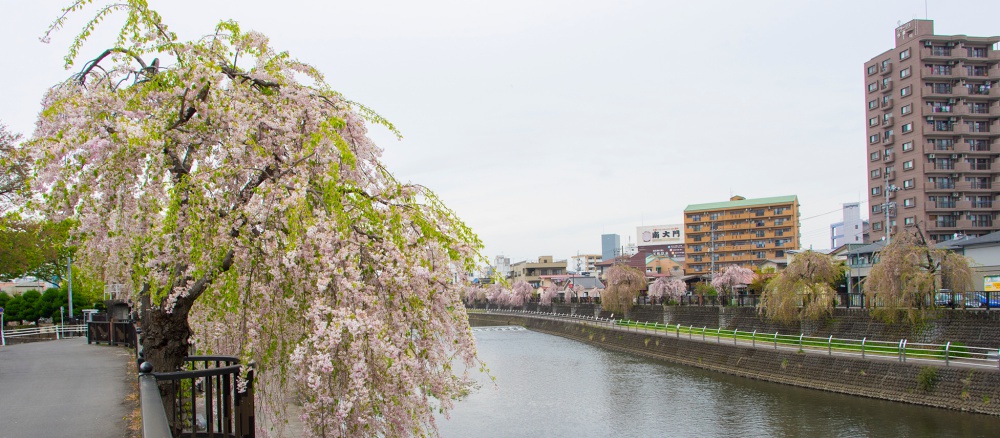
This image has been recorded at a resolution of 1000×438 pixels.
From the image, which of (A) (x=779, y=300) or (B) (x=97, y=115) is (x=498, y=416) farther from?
(B) (x=97, y=115)

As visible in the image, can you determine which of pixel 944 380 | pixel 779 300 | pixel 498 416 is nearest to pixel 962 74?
pixel 779 300

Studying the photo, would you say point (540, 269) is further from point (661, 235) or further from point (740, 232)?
point (740, 232)

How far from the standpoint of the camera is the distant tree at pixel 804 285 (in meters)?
30.3

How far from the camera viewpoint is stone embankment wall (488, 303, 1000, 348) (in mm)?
22938

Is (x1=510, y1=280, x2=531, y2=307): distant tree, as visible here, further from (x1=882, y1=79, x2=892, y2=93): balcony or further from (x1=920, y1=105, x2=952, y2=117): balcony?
(x1=920, y1=105, x2=952, y2=117): balcony

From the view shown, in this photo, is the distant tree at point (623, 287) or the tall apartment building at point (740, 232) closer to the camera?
the distant tree at point (623, 287)

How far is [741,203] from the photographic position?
8675 centimetres

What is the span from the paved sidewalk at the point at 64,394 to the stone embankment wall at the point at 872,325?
24932 mm

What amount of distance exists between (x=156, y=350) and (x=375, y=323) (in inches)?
148

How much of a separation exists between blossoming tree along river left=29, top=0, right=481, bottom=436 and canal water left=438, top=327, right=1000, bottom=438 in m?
14.4

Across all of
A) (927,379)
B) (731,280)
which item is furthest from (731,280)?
(927,379)

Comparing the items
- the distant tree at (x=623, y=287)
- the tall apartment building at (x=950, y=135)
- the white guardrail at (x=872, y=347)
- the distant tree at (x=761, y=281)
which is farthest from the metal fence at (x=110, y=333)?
the tall apartment building at (x=950, y=135)

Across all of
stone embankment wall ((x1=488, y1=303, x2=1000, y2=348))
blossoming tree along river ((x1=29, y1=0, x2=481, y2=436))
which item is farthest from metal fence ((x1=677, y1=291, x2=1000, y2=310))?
blossoming tree along river ((x1=29, y1=0, x2=481, y2=436))

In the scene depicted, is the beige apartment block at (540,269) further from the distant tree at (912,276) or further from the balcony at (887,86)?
the distant tree at (912,276)
